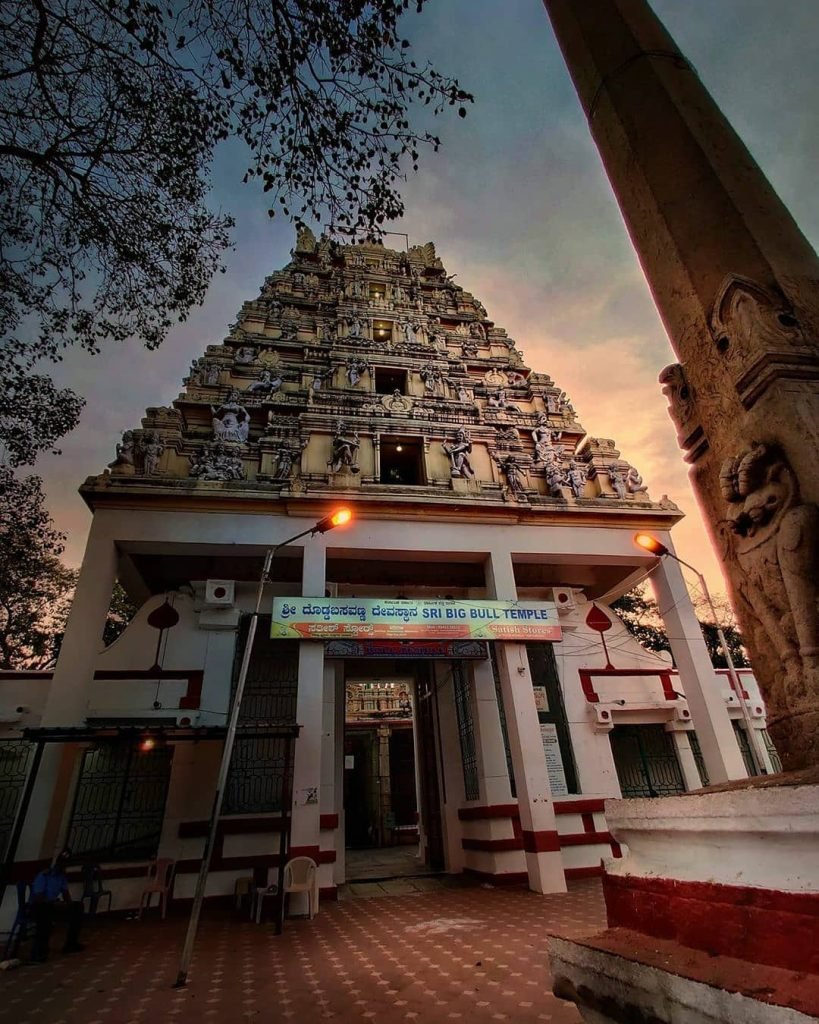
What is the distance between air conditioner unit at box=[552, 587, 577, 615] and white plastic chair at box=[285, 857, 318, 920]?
7.30 meters

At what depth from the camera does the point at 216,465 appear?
11.0 meters

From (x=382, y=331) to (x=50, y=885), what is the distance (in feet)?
46.3

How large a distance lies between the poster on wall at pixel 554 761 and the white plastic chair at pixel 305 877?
16.6ft

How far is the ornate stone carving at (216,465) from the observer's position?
1085 centimetres

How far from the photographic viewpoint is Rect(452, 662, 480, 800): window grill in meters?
11.0

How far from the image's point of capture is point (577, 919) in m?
6.60

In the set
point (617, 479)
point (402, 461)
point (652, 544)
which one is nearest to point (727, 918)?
point (652, 544)

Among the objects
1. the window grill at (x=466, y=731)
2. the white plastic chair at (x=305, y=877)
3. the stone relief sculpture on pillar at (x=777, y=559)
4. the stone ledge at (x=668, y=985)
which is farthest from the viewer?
the window grill at (x=466, y=731)

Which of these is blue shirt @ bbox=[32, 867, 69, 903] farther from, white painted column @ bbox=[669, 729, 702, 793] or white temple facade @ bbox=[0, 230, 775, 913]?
white painted column @ bbox=[669, 729, 702, 793]

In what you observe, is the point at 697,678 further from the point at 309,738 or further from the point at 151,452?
the point at 151,452

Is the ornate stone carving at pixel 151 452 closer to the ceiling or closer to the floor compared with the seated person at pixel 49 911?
closer to the ceiling

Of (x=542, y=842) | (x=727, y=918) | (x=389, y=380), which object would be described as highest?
(x=389, y=380)

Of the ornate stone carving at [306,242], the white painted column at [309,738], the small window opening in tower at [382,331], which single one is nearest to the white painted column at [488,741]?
the white painted column at [309,738]

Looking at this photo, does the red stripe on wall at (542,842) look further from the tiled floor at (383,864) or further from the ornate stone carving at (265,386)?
the ornate stone carving at (265,386)
